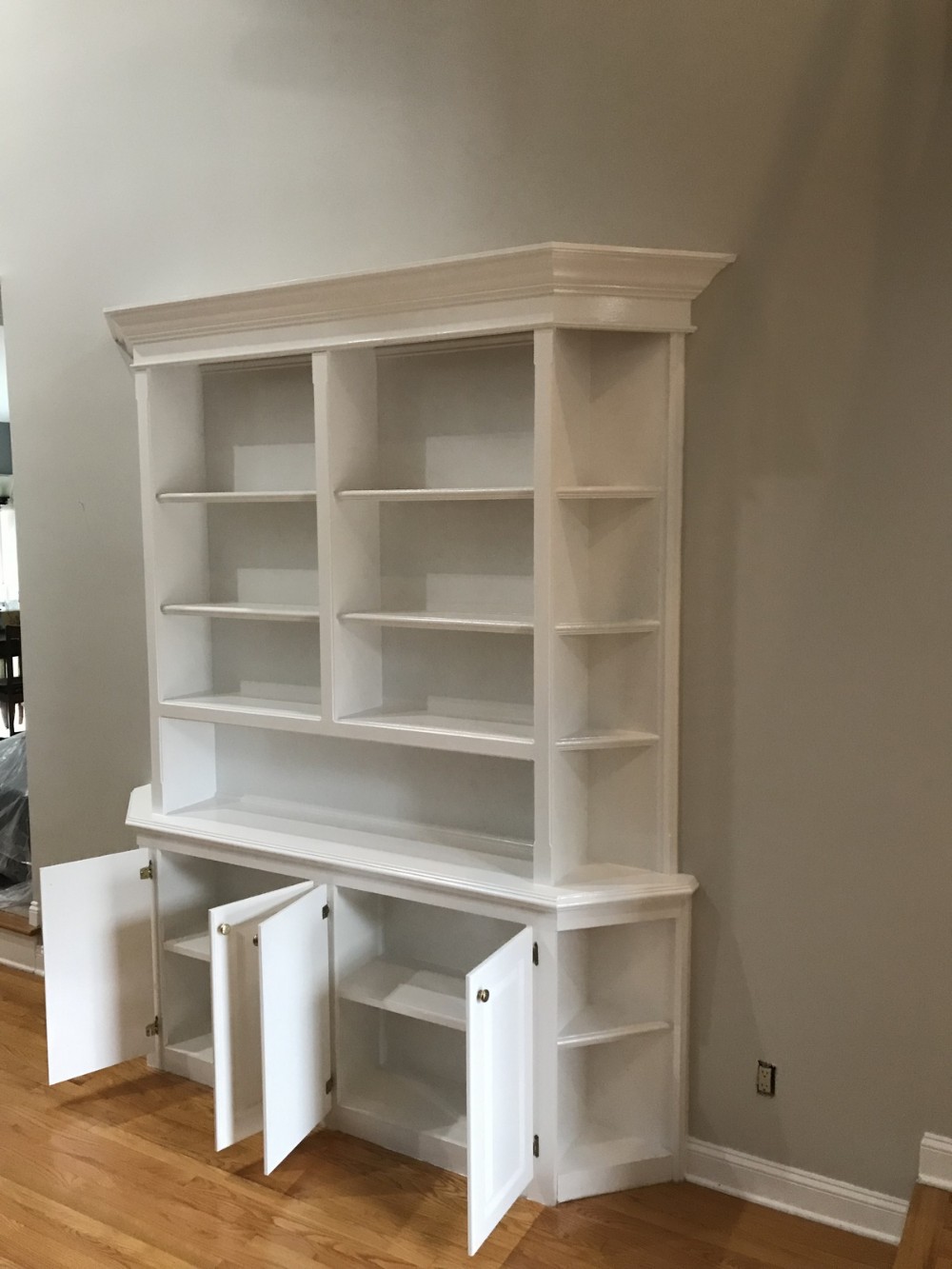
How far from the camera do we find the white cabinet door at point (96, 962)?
2.95 metres

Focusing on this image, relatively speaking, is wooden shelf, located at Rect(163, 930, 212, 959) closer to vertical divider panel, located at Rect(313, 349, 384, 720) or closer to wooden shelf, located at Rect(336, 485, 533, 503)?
vertical divider panel, located at Rect(313, 349, 384, 720)

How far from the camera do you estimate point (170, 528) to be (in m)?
3.07

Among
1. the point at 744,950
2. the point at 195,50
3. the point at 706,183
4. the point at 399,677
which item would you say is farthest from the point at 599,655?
the point at 195,50

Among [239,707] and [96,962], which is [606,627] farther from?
[96,962]

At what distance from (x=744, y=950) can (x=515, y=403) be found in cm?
150

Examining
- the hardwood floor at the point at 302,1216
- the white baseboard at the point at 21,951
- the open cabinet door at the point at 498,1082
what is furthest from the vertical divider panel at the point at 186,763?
the open cabinet door at the point at 498,1082

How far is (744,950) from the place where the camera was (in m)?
2.51

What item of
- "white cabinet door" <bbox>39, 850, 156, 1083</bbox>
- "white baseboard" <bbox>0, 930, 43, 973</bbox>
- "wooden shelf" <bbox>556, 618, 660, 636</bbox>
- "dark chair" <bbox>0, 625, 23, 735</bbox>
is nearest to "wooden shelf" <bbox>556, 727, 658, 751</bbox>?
"wooden shelf" <bbox>556, 618, 660, 636</bbox>

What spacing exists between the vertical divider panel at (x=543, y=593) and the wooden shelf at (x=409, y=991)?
47cm

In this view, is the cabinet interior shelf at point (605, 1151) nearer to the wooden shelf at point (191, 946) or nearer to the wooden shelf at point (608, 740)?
the wooden shelf at point (608, 740)

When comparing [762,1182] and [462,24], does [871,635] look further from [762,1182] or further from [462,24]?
[462,24]

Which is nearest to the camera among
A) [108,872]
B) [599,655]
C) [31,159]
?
[599,655]

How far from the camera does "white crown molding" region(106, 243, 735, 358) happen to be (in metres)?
2.31

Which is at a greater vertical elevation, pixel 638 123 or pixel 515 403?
pixel 638 123
